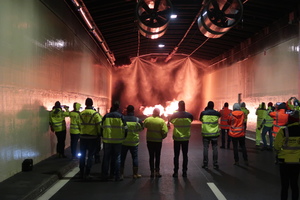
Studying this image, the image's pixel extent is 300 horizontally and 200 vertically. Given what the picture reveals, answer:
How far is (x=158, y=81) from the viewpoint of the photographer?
31.2 m

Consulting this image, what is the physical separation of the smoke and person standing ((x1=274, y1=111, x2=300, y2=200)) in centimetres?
2452

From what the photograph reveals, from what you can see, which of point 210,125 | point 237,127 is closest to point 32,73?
point 210,125

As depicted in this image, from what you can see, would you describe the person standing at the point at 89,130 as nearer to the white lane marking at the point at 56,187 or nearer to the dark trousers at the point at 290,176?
the white lane marking at the point at 56,187

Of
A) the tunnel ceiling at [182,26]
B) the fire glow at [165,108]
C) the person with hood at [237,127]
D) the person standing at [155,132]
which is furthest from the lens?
the fire glow at [165,108]

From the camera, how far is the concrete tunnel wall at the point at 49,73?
21.7ft

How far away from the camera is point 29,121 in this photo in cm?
784

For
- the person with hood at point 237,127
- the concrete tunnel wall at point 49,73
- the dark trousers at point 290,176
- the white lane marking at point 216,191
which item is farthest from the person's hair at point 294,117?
the concrete tunnel wall at point 49,73

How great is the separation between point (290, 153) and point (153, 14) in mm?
7520

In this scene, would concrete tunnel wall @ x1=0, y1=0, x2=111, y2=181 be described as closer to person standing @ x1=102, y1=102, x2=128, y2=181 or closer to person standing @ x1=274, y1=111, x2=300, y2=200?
person standing @ x1=102, y1=102, x2=128, y2=181

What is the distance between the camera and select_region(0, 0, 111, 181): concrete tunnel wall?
21.2 ft

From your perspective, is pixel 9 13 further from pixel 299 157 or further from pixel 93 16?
pixel 93 16

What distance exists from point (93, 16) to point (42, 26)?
5.33m

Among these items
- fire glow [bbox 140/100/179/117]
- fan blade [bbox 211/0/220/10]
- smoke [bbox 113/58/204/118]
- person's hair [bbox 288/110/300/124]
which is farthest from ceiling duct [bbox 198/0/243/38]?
fire glow [bbox 140/100/179/117]

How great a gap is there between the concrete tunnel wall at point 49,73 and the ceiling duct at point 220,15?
3.06m
